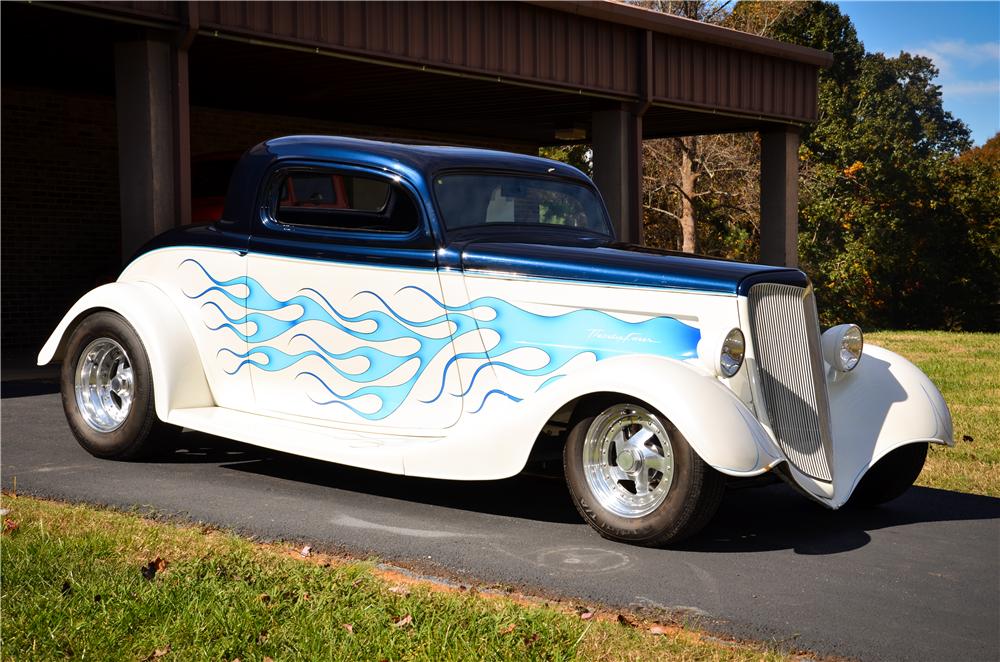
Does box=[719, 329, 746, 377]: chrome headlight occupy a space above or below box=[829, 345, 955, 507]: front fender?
above

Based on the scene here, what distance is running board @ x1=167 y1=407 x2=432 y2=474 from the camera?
221 inches

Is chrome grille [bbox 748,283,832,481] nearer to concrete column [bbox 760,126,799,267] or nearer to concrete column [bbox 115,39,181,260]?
concrete column [bbox 115,39,181,260]

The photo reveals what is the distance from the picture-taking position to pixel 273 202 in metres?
6.54

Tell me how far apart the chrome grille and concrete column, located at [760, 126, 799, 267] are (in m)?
13.4

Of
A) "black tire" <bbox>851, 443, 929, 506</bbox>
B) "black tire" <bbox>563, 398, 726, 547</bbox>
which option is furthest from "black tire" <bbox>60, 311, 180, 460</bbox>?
"black tire" <bbox>851, 443, 929, 506</bbox>

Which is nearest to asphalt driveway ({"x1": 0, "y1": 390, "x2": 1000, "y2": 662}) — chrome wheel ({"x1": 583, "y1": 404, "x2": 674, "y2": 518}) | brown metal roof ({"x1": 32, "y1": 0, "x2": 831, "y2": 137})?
chrome wheel ({"x1": 583, "y1": 404, "x2": 674, "y2": 518})

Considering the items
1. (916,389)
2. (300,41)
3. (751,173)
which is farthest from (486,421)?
(751,173)

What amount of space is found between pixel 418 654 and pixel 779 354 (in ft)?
8.06

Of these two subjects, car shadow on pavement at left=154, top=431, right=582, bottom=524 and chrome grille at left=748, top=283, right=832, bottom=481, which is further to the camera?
car shadow on pavement at left=154, top=431, right=582, bottom=524

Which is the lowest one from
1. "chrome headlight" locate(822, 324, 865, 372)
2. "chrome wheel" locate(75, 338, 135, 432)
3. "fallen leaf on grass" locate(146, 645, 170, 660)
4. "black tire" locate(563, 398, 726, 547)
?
"fallen leaf on grass" locate(146, 645, 170, 660)

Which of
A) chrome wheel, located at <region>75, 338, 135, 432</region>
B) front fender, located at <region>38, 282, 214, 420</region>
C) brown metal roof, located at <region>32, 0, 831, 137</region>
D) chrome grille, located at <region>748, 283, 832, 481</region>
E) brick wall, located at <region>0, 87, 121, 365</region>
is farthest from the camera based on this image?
brick wall, located at <region>0, 87, 121, 365</region>

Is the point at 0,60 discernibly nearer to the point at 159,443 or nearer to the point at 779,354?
the point at 159,443

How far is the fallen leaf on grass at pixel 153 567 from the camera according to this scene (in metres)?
4.42

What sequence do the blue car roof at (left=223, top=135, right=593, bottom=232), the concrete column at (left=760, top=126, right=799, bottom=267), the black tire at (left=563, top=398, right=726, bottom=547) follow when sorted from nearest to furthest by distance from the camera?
the black tire at (left=563, top=398, right=726, bottom=547) → the blue car roof at (left=223, top=135, right=593, bottom=232) → the concrete column at (left=760, top=126, right=799, bottom=267)
